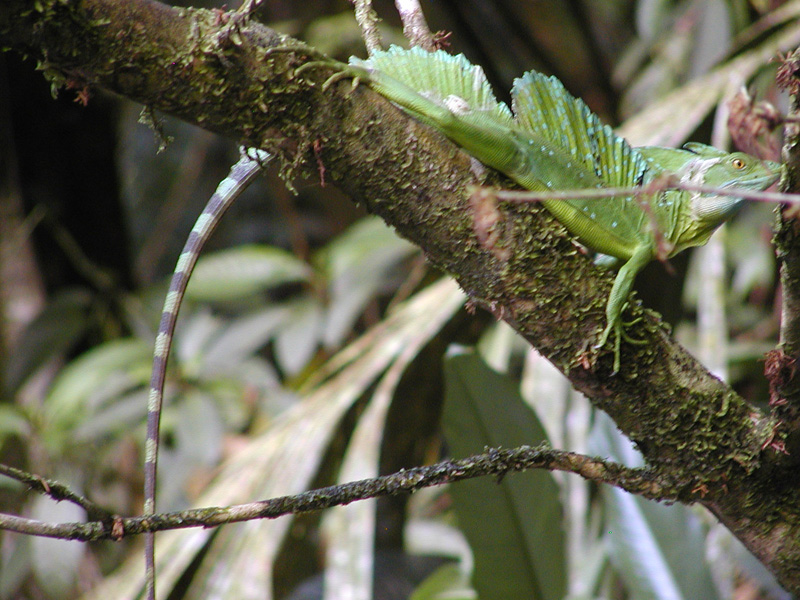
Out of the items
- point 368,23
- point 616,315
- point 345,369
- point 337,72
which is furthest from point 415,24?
point 345,369

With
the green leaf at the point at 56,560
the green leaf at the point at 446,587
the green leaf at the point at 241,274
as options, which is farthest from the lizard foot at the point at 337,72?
the green leaf at the point at 241,274

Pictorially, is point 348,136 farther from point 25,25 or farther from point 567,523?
point 567,523

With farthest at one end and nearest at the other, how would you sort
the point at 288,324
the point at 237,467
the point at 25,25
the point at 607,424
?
1. the point at 288,324
2. the point at 237,467
3. the point at 607,424
4. the point at 25,25

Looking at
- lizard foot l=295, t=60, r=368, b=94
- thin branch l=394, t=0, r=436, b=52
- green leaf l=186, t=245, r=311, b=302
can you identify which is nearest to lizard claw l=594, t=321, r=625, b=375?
lizard foot l=295, t=60, r=368, b=94

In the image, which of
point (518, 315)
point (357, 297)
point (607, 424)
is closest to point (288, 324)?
point (357, 297)

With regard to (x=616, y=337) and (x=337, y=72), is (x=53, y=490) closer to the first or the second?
(x=337, y=72)

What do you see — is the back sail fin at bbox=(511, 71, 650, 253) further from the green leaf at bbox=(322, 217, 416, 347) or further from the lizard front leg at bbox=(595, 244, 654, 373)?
the green leaf at bbox=(322, 217, 416, 347)

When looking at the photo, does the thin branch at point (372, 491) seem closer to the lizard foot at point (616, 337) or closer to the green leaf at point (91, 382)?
the lizard foot at point (616, 337)
